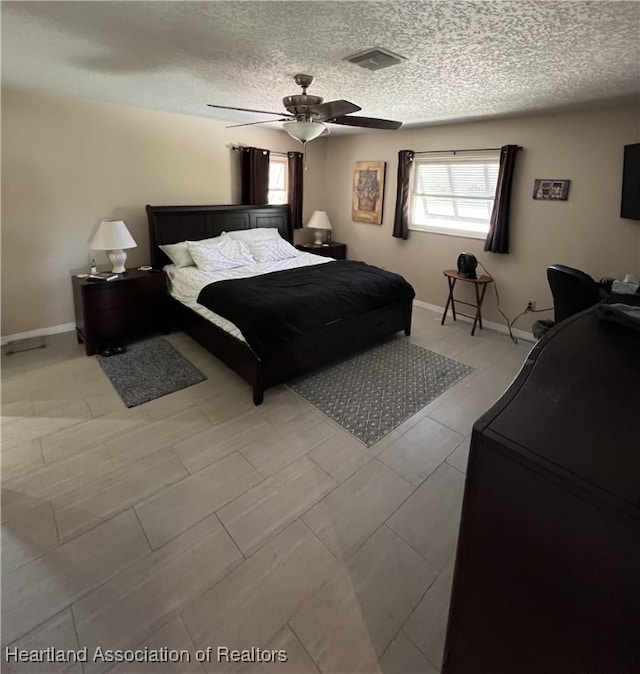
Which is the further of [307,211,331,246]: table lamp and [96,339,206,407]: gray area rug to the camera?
[307,211,331,246]: table lamp

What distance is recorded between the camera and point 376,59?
2219 millimetres

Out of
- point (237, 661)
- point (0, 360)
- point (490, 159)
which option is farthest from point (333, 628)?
point (490, 159)

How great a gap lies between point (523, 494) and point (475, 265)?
12.5 ft

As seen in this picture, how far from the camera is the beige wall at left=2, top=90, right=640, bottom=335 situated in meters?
3.41

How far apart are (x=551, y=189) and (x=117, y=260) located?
4.30m

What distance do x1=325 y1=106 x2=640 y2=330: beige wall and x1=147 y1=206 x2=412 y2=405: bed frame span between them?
4.00 ft

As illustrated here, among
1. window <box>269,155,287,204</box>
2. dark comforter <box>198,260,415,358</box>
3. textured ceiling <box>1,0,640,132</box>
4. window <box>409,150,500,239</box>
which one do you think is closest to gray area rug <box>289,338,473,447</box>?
dark comforter <box>198,260,415,358</box>

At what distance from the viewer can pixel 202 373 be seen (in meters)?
3.29

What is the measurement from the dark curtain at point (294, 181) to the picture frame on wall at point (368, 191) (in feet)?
2.66

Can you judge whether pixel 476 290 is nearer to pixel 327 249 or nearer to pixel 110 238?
pixel 327 249

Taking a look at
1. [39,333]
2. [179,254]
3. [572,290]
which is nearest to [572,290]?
[572,290]

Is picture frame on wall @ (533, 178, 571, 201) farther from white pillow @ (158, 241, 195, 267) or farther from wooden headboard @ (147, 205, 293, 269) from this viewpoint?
white pillow @ (158, 241, 195, 267)

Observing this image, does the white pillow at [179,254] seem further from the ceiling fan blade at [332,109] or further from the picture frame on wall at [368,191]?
the picture frame on wall at [368,191]

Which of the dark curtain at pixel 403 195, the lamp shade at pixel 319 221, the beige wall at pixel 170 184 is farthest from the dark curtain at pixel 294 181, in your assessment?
the dark curtain at pixel 403 195
